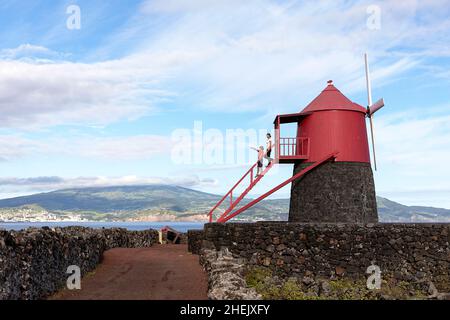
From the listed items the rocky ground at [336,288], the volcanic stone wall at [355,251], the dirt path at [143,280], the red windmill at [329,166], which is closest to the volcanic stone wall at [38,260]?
the dirt path at [143,280]

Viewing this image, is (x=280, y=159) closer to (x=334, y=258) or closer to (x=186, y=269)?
(x=334, y=258)

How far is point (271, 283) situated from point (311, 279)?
5.60 ft

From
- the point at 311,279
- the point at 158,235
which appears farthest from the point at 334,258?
the point at 158,235

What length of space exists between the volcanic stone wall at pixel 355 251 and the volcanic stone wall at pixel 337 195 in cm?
430

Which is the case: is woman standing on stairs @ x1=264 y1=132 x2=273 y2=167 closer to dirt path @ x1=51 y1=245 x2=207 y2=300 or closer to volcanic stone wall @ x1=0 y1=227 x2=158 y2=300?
dirt path @ x1=51 y1=245 x2=207 y2=300

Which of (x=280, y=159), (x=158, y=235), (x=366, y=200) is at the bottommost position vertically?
(x=158, y=235)

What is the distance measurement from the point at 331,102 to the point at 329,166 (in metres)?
3.27

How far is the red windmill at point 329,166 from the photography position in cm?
2316

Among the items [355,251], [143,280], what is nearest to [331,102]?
[355,251]

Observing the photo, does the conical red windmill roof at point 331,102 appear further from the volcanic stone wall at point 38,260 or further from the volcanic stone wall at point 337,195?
the volcanic stone wall at point 38,260

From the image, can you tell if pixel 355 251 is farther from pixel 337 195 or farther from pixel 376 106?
pixel 376 106

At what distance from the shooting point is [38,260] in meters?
12.2

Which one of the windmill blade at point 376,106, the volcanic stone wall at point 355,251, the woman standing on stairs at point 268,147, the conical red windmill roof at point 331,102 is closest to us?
the volcanic stone wall at point 355,251

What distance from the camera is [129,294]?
1316cm
